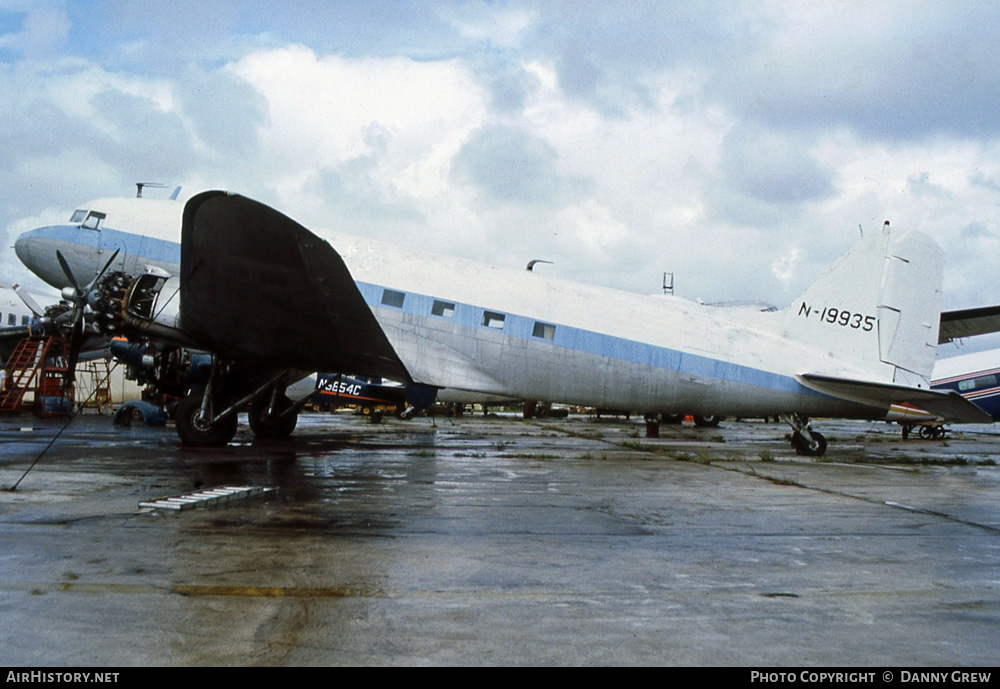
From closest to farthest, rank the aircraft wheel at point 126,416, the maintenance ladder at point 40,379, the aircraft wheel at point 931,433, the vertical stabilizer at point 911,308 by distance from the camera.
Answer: the vertical stabilizer at point 911,308 → the aircraft wheel at point 126,416 → the aircraft wheel at point 931,433 → the maintenance ladder at point 40,379

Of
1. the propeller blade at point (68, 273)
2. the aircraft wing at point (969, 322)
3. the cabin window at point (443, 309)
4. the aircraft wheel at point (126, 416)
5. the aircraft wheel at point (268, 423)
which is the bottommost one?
the aircraft wheel at point (126, 416)

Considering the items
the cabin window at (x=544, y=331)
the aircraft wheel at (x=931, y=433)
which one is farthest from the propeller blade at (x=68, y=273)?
the aircraft wheel at (x=931, y=433)

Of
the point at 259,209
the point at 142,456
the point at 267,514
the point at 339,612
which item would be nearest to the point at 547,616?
the point at 339,612

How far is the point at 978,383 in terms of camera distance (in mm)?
29016

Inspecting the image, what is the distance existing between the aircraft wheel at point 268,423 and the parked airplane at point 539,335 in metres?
1.79

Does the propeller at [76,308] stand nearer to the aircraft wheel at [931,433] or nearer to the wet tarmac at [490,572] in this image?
the wet tarmac at [490,572]

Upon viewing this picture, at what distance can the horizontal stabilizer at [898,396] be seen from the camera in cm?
1341

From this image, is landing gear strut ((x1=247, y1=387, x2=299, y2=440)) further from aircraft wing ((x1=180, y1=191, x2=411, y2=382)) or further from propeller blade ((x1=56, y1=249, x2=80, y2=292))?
propeller blade ((x1=56, y1=249, x2=80, y2=292))

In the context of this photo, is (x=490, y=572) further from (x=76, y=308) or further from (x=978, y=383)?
(x=978, y=383)

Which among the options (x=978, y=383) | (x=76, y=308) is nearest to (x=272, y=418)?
(x=76, y=308)

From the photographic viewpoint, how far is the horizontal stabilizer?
13.4m

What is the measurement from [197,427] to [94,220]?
505 cm

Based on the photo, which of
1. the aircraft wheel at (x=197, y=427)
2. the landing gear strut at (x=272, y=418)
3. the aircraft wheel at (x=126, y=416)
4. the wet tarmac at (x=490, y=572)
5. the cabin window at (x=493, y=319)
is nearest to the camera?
the wet tarmac at (x=490, y=572)

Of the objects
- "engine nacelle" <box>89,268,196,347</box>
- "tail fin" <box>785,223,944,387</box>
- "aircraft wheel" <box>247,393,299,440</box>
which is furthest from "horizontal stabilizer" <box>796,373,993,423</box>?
"engine nacelle" <box>89,268,196,347</box>
